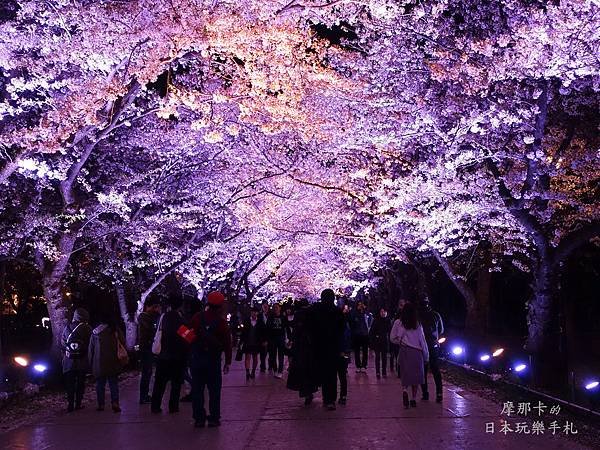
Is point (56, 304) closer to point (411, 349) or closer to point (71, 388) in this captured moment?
point (71, 388)

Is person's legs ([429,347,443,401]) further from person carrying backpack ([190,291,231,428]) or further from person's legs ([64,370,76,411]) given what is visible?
person's legs ([64,370,76,411])

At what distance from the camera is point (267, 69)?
1391cm

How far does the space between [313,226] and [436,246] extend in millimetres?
12403

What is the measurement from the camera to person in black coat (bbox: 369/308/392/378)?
17.4m

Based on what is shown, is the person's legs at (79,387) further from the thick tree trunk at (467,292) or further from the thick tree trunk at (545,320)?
the thick tree trunk at (467,292)

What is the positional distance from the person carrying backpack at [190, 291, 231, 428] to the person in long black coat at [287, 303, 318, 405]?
2058 millimetres

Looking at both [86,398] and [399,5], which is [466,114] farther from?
[86,398]

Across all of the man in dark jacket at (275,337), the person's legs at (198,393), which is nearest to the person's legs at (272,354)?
the man in dark jacket at (275,337)

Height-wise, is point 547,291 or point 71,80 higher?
point 71,80

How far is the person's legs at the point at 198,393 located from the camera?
9.70m

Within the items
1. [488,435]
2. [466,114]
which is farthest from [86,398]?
[466,114]

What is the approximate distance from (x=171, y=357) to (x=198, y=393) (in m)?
1.77

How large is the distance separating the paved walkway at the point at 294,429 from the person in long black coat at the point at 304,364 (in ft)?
1.04

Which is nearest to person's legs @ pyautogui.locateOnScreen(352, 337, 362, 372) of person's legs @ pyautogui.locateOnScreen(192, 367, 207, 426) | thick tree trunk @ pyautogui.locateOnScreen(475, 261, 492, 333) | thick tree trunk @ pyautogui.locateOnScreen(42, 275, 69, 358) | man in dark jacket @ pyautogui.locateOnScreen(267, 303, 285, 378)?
man in dark jacket @ pyautogui.locateOnScreen(267, 303, 285, 378)
